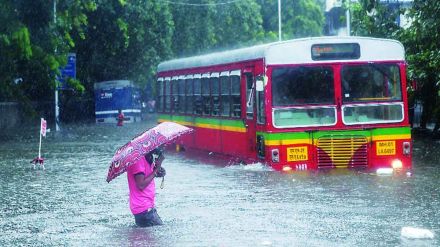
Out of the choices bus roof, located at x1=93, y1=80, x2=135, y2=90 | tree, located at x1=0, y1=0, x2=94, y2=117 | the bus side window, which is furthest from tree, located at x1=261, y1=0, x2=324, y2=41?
the bus side window

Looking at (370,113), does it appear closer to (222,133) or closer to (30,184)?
(222,133)

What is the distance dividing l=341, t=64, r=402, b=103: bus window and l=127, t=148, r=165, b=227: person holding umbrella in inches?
312

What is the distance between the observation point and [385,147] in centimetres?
1938

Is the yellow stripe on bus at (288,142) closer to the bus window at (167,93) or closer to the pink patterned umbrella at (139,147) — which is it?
the pink patterned umbrella at (139,147)

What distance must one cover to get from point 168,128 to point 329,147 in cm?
722

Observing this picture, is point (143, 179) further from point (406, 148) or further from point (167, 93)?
point (167, 93)

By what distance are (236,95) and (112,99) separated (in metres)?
37.5

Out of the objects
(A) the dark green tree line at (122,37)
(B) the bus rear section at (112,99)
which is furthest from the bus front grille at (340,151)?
(B) the bus rear section at (112,99)

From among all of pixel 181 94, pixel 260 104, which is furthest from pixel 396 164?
pixel 181 94

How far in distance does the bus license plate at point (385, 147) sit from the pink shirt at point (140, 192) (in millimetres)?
8031

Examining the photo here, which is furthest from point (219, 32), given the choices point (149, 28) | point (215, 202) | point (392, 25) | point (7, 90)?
point (215, 202)

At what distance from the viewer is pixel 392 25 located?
31.9 meters

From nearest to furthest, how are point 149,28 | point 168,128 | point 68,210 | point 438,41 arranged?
point 168,128
point 68,210
point 438,41
point 149,28

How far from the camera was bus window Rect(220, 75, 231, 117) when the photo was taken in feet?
74.9
